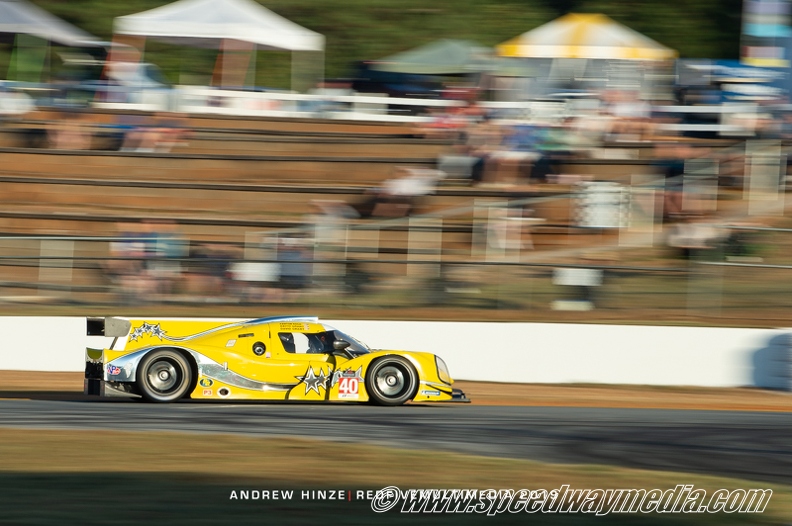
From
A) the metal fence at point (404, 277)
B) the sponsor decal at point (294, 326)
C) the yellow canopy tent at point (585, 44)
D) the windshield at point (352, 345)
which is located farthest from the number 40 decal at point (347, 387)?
the yellow canopy tent at point (585, 44)

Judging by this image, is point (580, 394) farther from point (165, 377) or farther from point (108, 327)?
point (108, 327)

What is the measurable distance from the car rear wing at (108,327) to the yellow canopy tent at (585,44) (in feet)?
44.6

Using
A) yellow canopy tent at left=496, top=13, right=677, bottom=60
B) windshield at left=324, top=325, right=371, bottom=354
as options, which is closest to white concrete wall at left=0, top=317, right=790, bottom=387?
windshield at left=324, top=325, right=371, bottom=354

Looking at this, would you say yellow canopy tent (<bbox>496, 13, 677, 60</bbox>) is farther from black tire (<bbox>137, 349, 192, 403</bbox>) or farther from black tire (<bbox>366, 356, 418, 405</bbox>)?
black tire (<bbox>137, 349, 192, 403</bbox>)

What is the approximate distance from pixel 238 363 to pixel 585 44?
13667mm

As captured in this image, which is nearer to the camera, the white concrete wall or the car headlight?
the car headlight

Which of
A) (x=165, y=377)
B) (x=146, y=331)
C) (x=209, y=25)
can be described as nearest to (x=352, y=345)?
(x=165, y=377)

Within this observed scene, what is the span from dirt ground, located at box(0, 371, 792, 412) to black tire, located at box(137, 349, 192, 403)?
5.21 ft

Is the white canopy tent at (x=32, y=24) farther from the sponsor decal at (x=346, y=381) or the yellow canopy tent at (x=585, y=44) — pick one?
the sponsor decal at (x=346, y=381)

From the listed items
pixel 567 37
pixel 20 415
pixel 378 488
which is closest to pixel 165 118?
pixel 567 37

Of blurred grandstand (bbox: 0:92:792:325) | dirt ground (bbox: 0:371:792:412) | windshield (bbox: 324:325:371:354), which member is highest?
blurred grandstand (bbox: 0:92:792:325)

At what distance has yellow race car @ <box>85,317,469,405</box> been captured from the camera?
11.2 meters

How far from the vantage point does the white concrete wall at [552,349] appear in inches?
560

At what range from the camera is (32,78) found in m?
27.1
